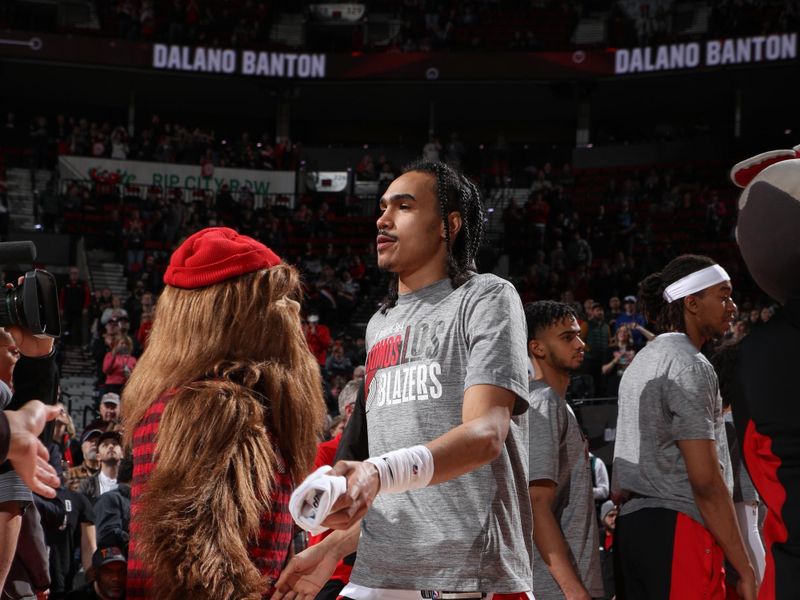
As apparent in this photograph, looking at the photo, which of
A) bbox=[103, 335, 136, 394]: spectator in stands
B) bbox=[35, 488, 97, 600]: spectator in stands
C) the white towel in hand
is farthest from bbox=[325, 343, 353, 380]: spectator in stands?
the white towel in hand

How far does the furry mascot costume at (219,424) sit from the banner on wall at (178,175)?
1948cm

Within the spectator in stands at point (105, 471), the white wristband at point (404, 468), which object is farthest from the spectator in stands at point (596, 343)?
the white wristband at point (404, 468)

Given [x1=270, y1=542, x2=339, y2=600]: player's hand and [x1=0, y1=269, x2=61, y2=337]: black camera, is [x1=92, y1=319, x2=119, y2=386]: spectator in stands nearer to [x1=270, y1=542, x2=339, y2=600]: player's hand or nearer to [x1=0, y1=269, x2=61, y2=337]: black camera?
[x1=270, y1=542, x2=339, y2=600]: player's hand

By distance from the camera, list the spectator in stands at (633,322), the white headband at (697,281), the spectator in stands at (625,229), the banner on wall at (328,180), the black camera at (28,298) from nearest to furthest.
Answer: the black camera at (28,298), the white headband at (697,281), the spectator in stands at (633,322), the spectator in stands at (625,229), the banner on wall at (328,180)

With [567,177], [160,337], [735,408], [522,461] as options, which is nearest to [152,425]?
[160,337]

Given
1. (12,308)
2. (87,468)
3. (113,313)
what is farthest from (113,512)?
(113,313)

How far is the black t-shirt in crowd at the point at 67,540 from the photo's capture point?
5672 millimetres

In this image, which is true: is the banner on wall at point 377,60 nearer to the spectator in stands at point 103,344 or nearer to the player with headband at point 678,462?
the spectator in stands at point 103,344

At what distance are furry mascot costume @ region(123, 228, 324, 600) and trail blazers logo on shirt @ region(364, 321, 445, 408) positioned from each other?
22cm

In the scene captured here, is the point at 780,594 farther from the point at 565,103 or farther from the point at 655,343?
the point at 565,103

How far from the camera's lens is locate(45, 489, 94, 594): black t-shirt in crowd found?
5.67 m

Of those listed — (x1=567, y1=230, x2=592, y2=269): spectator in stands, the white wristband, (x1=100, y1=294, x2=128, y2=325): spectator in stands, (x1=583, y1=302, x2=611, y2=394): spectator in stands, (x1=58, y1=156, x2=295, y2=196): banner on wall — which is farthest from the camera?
(x1=58, y1=156, x2=295, y2=196): banner on wall

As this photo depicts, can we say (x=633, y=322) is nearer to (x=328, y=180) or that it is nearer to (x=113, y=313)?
(x=113, y=313)

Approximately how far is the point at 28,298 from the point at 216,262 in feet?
1.52
